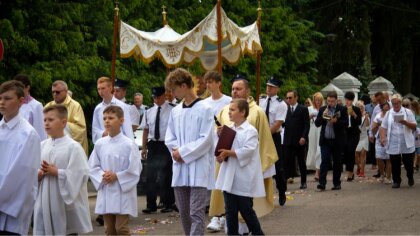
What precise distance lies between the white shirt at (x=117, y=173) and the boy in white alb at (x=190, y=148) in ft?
1.44

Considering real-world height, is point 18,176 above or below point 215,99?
below

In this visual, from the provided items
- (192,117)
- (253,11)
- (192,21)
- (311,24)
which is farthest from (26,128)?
(311,24)

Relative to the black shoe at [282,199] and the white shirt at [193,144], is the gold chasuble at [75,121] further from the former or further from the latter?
the black shoe at [282,199]

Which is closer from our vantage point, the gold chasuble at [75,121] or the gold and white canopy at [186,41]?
the gold chasuble at [75,121]

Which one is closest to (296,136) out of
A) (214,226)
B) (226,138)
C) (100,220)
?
(100,220)

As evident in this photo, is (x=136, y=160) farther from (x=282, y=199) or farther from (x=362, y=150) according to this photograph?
(x=362, y=150)

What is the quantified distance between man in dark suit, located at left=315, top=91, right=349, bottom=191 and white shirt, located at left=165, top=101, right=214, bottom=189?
8399 millimetres

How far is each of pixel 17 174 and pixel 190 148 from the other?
247 centimetres

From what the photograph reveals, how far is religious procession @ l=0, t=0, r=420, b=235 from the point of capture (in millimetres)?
8547

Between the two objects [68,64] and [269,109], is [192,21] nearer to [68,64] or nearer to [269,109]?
[68,64]

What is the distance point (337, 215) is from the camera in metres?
13.8

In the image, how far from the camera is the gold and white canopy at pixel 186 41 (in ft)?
49.9

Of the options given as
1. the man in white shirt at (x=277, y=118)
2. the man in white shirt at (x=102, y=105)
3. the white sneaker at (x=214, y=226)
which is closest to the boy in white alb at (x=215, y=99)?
the white sneaker at (x=214, y=226)

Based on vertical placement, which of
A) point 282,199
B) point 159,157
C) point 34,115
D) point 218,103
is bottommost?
point 282,199
